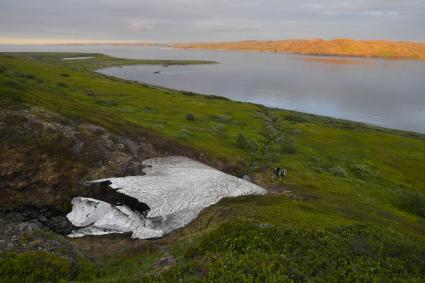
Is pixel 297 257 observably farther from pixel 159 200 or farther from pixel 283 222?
pixel 159 200

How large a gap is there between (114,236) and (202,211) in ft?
23.9

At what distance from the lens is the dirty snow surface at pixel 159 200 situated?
27.1 m

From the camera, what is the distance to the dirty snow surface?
2706 cm

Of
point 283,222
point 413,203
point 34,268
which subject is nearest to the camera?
point 34,268

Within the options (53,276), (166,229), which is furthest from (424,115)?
(53,276)

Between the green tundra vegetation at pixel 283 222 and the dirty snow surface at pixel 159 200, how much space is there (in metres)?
1.62

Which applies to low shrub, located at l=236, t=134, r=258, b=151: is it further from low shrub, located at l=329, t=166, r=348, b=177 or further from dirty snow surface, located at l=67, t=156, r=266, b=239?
dirty snow surface, located at l=67, t=156, r=266, b=239

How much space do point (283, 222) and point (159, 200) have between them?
11.6m

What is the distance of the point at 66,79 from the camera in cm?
10694

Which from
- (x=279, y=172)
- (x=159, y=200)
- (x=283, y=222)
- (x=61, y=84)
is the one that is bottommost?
(x=279, y=172)

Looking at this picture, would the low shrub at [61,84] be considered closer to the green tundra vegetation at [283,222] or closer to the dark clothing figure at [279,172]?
the green tundra vegetation at [283,222]

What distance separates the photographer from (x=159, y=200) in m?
30.2

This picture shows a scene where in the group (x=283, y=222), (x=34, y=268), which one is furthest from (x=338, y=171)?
(x=34, y=268)

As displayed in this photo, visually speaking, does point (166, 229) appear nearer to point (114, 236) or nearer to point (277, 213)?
point (114, 236)
